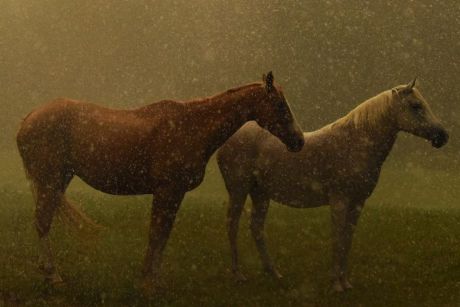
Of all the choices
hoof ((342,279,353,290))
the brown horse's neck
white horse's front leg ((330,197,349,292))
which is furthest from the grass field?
the brown horse's neck

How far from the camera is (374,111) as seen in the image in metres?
9.62

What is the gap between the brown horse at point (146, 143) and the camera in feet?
28.8

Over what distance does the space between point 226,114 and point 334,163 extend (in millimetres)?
1986

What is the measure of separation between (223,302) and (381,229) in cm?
675

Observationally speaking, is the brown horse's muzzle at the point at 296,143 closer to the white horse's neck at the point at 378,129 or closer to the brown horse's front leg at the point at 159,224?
the white horse's neck at the point at 378,129

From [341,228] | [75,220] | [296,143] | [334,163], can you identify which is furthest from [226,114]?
[75,220]

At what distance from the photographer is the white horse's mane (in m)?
9.56

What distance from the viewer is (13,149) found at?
3102 centimetres

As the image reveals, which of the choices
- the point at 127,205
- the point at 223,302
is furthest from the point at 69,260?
the point at 127,205

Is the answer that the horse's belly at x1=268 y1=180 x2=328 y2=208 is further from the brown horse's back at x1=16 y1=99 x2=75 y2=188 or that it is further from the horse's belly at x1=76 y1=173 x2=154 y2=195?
the brown horse's back at x1=16 y1=99 x2=75 y2=188

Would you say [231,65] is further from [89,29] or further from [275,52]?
[89,29]

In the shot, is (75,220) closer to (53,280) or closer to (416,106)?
(53,280)

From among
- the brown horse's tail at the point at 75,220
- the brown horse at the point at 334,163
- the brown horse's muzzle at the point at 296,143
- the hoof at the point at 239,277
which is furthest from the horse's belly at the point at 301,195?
the brown horse's tail at the point at 75,220

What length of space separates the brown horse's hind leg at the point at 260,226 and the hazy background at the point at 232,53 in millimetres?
16688
